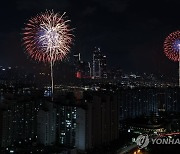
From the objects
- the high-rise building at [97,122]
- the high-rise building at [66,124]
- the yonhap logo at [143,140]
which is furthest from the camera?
the high-rise building at [66,124]

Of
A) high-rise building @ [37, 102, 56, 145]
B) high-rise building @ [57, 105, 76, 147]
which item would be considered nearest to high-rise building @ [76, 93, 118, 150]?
high-rise building @ [57, 105, 76, 147]

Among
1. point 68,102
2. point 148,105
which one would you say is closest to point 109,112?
point 68,102

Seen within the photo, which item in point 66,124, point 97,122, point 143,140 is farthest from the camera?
point 97,122

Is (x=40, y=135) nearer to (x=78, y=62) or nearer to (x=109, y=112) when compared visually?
(x=109, y=112)

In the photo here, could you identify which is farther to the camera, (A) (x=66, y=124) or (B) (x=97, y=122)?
(B) (x=97, y=122)

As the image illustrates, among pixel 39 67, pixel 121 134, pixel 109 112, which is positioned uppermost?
pixel 39 67

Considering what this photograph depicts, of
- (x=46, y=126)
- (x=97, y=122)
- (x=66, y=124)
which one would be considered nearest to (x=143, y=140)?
(x=97, y=122)

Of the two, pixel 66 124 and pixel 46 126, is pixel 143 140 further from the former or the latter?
pixel 46 126

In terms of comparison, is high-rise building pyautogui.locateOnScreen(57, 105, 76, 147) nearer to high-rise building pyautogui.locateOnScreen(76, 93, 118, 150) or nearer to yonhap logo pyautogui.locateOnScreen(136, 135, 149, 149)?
high-rise building pyautogui.locateOnScreen(76, 93, 118, 150)

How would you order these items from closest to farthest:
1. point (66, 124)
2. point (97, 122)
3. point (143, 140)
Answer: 1. point (143, 140)
2. point (66, 124)
3. point (97, 122)

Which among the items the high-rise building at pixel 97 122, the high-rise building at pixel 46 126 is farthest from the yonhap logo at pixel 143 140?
the high-rise building at pixel 46 126

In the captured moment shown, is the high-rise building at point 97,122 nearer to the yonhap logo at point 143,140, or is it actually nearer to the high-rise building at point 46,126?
the high-rise building at point 46,126
